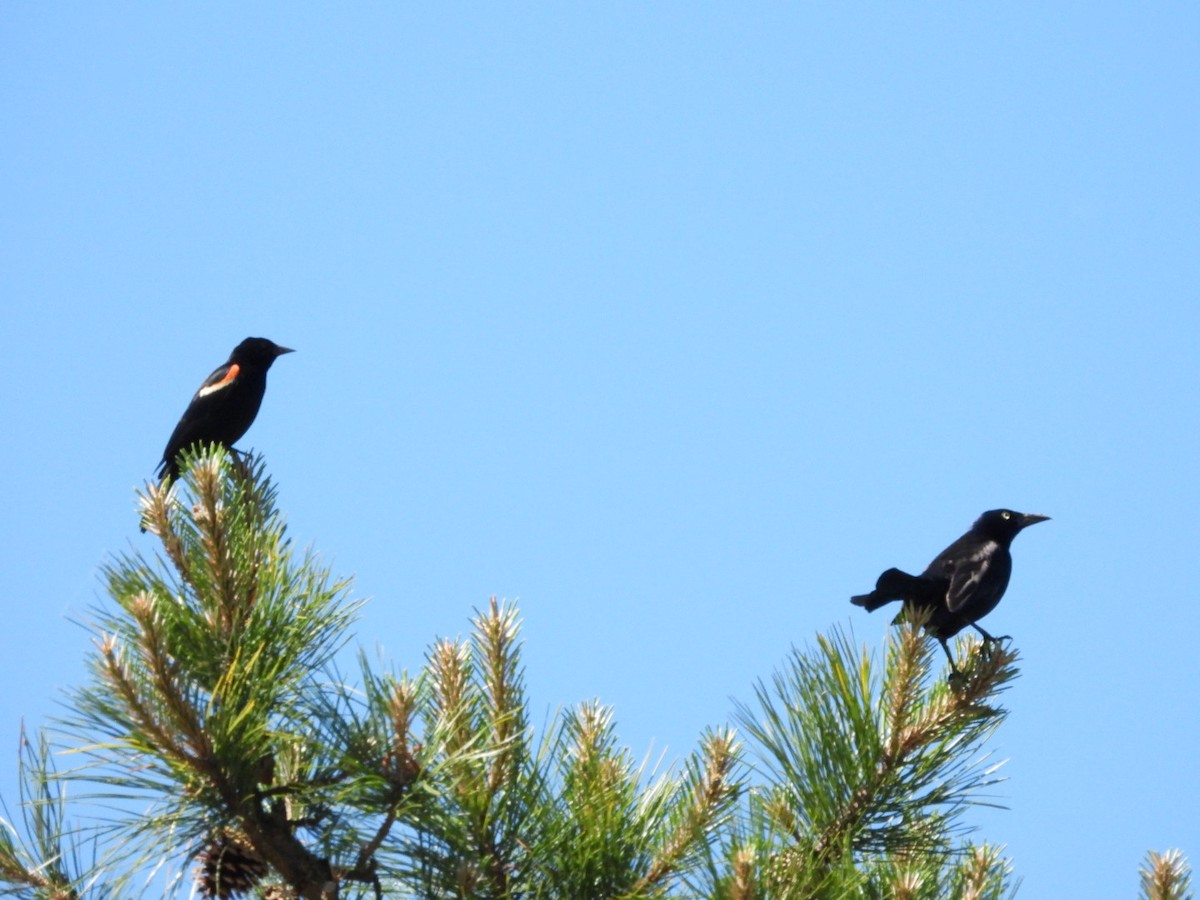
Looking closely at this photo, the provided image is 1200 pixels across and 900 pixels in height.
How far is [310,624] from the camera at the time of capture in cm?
278

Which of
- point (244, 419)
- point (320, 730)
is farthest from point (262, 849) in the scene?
point (244, 419)

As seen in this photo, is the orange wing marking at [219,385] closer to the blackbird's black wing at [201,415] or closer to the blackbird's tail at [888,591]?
the blackbird's black wing at [201,415]

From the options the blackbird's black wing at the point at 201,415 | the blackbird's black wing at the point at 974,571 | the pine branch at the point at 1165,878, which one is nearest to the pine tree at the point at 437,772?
the pine branch at the point at 1165,878

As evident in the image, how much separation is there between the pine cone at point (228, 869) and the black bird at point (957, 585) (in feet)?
5.72

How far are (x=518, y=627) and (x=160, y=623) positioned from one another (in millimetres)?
843

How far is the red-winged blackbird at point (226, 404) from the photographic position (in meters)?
A: 6.75

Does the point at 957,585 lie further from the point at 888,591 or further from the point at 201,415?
the point at 201,415

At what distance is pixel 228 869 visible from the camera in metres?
2.69

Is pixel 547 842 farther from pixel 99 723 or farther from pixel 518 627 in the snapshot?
pixel 99 723

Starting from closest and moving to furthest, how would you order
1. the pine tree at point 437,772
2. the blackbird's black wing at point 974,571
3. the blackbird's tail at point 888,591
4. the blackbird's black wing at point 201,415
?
the pine tree at point 437,772, the blackbird's tail at point 888,591, the blackbird's black wing at point 974,571, the blackbird's black wing at point 201,415

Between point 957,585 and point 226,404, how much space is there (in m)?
3.99

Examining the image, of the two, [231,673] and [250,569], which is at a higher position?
[250,569]

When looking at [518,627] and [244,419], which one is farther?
[244,419]

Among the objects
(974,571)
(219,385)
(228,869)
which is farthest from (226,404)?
(228,869)
